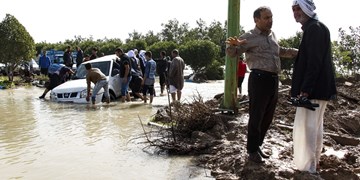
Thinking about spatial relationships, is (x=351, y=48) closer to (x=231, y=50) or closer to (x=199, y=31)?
(x=231, y=50)

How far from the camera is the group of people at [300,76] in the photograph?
162 inches

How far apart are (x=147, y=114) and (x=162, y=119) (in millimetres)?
2268

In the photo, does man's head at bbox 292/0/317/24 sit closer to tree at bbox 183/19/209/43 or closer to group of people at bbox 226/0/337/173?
group of people at bbox 226/0/337/173

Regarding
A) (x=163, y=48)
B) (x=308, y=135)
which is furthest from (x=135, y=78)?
(x=163, y=48)

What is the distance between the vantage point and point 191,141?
20.9ft

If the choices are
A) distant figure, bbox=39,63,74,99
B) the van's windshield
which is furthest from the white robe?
distant figure, bbox=39,63,74,99

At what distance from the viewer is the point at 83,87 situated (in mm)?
13328

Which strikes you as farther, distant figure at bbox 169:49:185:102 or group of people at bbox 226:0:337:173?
distant figure at bbox 169:49:185:102

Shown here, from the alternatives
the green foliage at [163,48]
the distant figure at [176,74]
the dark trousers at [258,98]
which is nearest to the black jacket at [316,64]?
the dark trousers at [258,98]

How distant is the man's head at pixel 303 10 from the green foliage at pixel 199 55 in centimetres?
2422

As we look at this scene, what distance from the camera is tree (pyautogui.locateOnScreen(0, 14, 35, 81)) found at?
21078 millimetres

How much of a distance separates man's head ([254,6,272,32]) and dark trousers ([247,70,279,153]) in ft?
1.72

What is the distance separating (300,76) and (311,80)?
18cm

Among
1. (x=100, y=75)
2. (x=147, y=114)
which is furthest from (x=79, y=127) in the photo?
(x=100, y=75)
